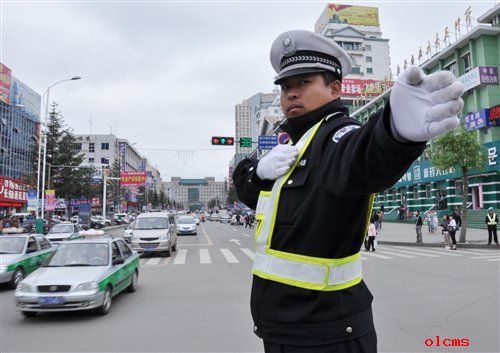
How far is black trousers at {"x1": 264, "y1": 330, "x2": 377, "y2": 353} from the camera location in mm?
1581

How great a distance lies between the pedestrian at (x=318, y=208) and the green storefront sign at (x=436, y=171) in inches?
1036

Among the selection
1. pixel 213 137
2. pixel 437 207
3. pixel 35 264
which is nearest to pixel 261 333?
pixel 35 264

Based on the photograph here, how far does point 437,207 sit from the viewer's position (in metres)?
34.2

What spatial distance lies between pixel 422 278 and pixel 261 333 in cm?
997

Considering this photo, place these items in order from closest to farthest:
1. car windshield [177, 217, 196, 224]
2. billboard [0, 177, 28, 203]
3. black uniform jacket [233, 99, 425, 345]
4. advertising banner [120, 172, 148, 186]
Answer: black uniform jacket [233, 99, 425, 345]
car windshield [177, 217, 196, 224]
billboard [0, 177, 28, 203]
advertising banner [120, 172, 148, 186]

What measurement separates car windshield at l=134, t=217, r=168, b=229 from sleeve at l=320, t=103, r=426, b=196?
688 inches

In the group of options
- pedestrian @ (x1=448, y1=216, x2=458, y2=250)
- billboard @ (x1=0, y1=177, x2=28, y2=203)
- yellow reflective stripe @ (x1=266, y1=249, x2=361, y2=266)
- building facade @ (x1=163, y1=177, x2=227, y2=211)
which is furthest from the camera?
building facade @ (x1=163, y1=177, x2=227, y2=211)

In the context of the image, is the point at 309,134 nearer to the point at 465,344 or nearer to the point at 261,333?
the point at 261,333

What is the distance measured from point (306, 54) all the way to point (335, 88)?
8.2 inches

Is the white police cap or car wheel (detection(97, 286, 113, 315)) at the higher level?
the white police cap

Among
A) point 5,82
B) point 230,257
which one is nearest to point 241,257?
point 230,257

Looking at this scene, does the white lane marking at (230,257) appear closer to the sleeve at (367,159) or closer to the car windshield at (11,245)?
the car windshield at (11,245)

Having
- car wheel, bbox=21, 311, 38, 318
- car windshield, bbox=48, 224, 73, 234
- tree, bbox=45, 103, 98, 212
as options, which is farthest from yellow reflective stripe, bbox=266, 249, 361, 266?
tree, bbox=45, 103, 98, 212

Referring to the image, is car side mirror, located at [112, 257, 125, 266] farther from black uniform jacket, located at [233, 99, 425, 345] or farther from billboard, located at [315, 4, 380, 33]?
billboard, located at [315, 4, 380, 33]
